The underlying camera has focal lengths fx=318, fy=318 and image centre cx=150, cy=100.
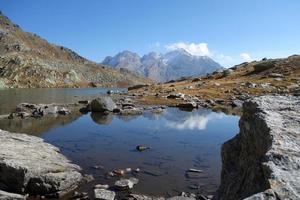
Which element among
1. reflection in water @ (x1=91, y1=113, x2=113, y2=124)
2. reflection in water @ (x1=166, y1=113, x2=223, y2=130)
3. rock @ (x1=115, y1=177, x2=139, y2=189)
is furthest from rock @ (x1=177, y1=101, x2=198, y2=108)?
rock @ (x1=115, y1=177, x2=139, y2=189)

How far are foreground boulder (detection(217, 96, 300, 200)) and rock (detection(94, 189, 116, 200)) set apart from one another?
7139 millimetres

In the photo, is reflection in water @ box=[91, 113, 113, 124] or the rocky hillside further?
the rocky hillside

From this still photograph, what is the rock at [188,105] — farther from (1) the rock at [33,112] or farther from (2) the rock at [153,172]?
(2) the rock at [153,172]

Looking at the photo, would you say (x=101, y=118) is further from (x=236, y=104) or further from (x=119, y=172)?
(x=236, y=104)

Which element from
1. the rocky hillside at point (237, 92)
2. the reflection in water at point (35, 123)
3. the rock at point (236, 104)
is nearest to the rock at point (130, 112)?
the reflection in water at point (35, 123)

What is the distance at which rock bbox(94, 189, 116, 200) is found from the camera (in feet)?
55.3

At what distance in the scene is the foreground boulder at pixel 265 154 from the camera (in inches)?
246

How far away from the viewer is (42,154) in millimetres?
22188

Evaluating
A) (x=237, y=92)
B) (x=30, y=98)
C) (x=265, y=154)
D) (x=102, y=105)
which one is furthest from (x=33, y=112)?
(x=237, y=92)

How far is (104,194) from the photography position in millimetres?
17172

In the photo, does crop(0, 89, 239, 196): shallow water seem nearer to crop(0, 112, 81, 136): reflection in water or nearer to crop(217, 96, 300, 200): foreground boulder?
crop(0, 112, 81, 136): reflection in water

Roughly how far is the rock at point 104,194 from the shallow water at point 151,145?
1.52m

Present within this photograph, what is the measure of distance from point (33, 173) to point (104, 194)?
420 centimetres

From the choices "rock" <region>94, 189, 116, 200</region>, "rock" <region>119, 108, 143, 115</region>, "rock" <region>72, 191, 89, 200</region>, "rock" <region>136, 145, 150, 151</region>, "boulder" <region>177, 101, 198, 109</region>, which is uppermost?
"boulder" <region>177, 101, 198, 109</region>
